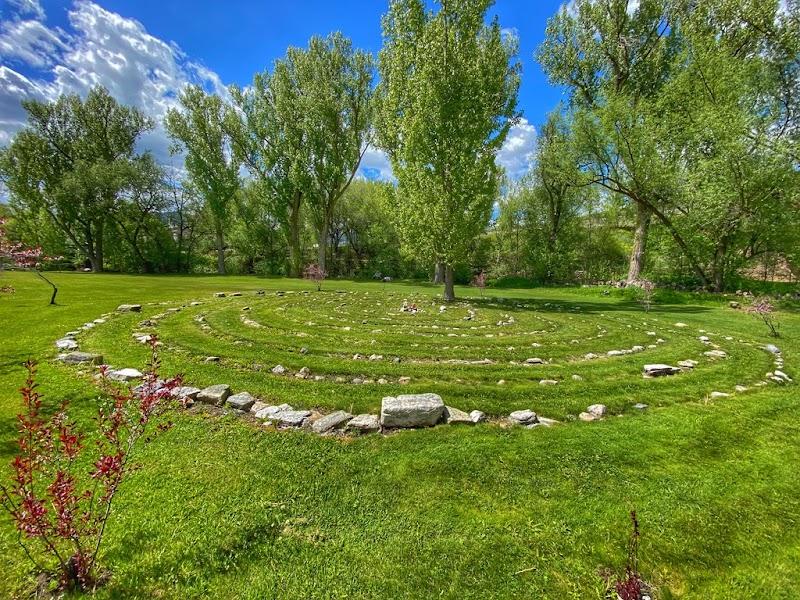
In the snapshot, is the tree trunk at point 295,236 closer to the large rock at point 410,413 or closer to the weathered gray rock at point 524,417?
the large rock at point 410,413

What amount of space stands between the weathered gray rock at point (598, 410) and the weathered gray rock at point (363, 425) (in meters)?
3.51

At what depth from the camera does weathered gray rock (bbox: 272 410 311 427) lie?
202 inches

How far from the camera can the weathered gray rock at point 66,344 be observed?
26.7 ft

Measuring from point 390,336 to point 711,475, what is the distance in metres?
7.37

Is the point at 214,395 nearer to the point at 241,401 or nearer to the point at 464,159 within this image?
the point at 241,401

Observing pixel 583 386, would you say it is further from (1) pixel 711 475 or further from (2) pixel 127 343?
(2) pixel 127 343

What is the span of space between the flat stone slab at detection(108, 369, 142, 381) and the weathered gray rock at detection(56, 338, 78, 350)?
9.07 ft

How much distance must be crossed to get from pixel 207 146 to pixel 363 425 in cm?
4320

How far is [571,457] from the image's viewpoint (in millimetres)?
4457

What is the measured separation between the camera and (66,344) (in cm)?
831

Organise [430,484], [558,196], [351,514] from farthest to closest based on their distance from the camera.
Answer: [558,196], [430,484], [351,514]

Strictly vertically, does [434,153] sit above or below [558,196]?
below

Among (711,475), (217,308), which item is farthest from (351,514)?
(217,308)

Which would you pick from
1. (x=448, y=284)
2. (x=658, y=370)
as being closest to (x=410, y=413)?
(x=658, y=370)
